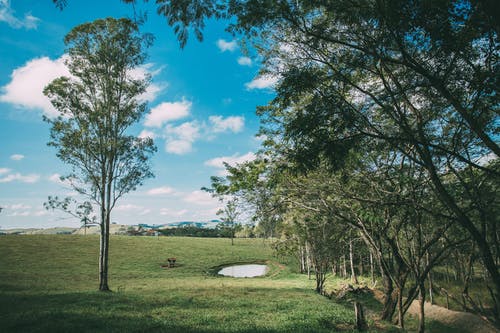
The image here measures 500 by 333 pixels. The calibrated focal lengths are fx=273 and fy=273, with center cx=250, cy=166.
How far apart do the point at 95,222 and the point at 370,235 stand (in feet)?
64.5

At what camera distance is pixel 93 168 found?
855 inches

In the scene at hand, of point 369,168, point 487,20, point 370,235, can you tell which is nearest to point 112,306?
point 370,235

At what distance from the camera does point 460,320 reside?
19922 millimetres

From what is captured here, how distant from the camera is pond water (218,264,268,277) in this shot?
51719 millimetres

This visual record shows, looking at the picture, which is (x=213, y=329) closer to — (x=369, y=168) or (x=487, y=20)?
(x=369, y=168)

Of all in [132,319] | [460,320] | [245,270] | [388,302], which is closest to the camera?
[132,319]

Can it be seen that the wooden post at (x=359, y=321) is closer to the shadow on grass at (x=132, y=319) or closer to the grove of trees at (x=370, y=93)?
the shadow on grass at (x=132, y=319)

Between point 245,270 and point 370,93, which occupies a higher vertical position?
point 370,93

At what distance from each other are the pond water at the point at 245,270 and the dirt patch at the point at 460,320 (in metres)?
32.5

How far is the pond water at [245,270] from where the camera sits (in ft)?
170

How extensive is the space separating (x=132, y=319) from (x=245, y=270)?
48.2 meters

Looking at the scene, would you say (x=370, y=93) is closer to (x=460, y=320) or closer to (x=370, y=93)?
(x=370, y=93)

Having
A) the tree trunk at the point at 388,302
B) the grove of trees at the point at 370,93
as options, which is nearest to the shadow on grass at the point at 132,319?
the tree trunk at the point at 388,302

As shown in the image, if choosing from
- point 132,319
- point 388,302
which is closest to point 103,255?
point 132,319
